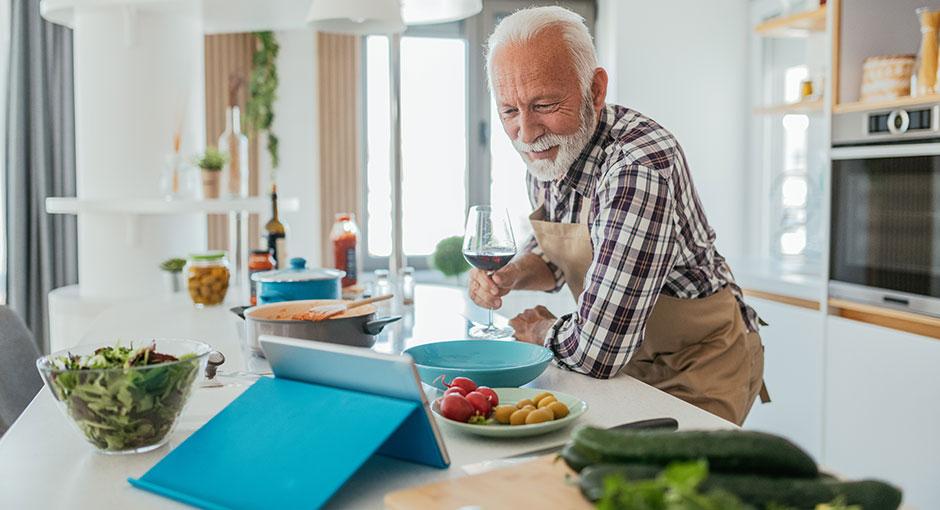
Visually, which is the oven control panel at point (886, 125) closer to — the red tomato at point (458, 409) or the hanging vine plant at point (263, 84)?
the red tomato at point (458, 409)

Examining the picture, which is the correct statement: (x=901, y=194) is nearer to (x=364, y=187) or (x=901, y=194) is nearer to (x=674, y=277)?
(x=674, y=277)

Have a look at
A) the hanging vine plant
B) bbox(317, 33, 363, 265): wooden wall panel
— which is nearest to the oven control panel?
bbox(317, 33, 363, 265): wooden wall panel

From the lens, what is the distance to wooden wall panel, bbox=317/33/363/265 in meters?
5.04

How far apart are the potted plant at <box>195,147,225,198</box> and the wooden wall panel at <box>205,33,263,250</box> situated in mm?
1823

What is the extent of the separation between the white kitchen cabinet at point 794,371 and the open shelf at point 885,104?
2.29ft

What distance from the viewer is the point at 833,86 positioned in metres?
2.93

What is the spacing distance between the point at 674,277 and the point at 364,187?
3565 mm

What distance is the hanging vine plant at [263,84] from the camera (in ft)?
16.1

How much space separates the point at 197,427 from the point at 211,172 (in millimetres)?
2081

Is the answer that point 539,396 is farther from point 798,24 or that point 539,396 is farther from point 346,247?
point 798,24

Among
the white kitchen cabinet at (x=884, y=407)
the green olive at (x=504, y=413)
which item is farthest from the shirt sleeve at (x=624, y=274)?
the white kitchen cabinet at (x=884, y=407)

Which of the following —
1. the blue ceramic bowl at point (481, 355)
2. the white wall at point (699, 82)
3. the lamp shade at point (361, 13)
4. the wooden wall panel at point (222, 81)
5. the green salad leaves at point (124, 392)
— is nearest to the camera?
the green salad leaves at point (124, 392)

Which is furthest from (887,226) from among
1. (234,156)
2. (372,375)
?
(372,375)

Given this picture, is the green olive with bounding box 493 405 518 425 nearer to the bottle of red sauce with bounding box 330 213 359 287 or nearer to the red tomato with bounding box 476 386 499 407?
the red tomato with bounding box 476 386 499 407
